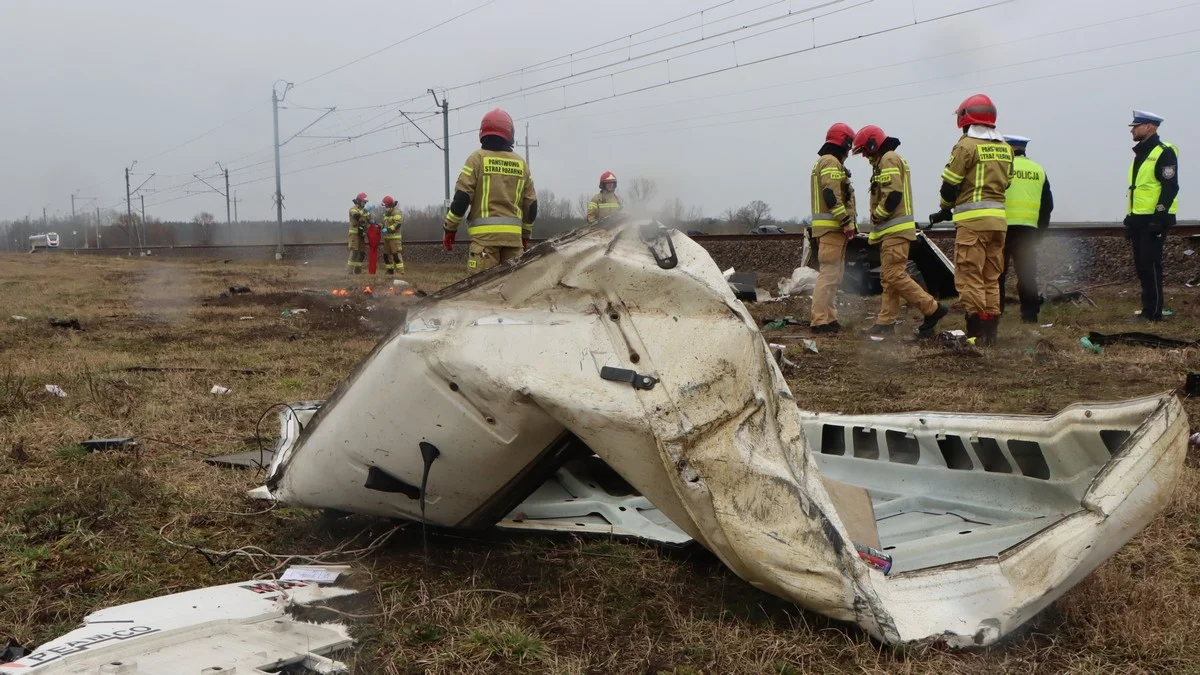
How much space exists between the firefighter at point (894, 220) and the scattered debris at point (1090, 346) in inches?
40.1

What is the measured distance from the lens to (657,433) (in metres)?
1.85

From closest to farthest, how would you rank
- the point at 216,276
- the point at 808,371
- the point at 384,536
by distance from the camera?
the point at 384,536 → the point at 808,371 → the point at 216,276

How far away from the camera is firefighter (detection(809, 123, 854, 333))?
7645 millimetres

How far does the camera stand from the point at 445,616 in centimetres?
217

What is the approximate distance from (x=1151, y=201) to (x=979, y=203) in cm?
243

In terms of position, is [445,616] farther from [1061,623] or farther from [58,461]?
[58,461]

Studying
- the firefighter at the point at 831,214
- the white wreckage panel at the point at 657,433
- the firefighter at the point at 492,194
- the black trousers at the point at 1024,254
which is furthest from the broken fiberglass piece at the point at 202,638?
the black trousers at the point at 1024,254

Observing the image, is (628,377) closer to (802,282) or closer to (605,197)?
(802,282)

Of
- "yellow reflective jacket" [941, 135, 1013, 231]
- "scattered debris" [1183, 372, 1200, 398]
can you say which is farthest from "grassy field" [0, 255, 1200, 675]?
"yellow reflective jacket" [941, 135, 1013, 231]

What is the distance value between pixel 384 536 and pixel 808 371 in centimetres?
404

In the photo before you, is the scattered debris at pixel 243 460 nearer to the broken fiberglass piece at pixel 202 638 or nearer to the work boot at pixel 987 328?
the broken fiberglass piece at pixel 202 638

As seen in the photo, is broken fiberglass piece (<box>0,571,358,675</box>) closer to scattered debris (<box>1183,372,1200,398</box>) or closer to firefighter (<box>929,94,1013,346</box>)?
scattered debris (<box>1183,372,1200,398</box>)

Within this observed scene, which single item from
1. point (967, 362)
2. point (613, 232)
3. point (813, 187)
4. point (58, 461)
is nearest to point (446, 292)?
point (613, 232)

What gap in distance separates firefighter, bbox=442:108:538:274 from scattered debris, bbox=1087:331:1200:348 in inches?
177
